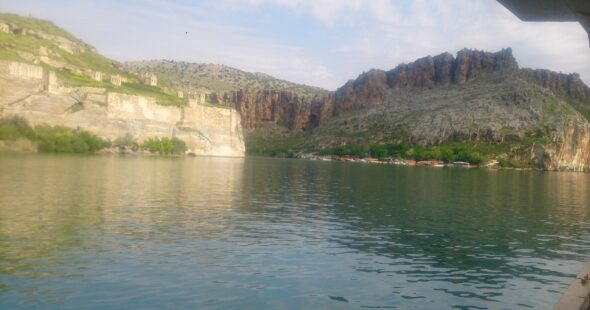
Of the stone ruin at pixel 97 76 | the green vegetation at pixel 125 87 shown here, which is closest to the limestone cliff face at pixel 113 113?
the green vegetation at pixel 125 87

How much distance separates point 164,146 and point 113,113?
641 inches

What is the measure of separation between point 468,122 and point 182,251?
18384 cm

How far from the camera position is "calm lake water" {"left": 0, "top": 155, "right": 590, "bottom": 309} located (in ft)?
→ 53.4

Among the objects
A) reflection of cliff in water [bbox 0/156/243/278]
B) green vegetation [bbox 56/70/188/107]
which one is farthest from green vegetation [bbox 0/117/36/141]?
reflection of cliff in water [bbox 0/156/243/278]

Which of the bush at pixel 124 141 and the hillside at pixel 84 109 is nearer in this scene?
the hillside at pixel 84 109

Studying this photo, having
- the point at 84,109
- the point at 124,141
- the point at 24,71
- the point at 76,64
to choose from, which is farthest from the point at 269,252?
the point at 76,64

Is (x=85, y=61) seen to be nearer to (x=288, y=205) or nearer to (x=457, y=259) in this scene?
(x=288, y=205)

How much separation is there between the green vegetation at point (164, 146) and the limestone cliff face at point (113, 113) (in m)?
2.23

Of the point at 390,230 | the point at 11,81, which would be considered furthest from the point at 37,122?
the point at 390,230

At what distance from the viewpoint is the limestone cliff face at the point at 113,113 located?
393ft

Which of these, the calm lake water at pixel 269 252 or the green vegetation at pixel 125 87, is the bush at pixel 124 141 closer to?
the green vegetation at pixel 125 87

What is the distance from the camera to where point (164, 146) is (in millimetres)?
147875

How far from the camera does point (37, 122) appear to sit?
12044 cm

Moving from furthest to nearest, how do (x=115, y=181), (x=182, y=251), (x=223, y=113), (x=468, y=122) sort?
(x=468, y=122)
(x=223, y=113)
(x=115, y=181)
(x=182, y=251)
